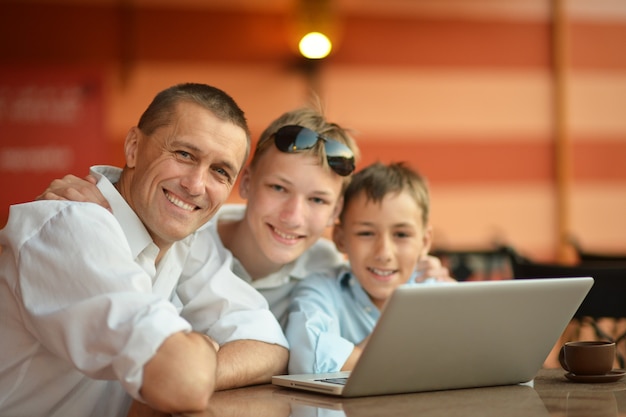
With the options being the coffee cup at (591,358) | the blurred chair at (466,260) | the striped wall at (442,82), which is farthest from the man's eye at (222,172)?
the striped wall at (442,82)

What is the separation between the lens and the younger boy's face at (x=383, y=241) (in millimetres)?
2293

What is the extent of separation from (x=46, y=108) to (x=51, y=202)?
13.4 feet

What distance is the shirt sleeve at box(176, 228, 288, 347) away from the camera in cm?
183

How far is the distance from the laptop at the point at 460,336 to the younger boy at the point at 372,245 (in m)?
0.62

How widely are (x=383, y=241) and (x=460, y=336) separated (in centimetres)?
87

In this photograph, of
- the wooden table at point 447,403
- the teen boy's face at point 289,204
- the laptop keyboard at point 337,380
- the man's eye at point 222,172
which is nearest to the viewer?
the wooden table at point 447,403

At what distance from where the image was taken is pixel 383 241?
2.30 m

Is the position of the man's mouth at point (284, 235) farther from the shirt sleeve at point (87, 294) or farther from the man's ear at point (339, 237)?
the shirt sleeve at point (87, 294)

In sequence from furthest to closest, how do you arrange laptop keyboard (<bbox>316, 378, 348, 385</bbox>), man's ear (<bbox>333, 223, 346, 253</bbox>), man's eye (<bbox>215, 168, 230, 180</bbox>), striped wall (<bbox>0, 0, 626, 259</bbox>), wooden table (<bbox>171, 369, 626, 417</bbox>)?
striped wall (<bbox>0, 0, 626, 259</bbox>), man's ear (<bbox>333, 223, 346, 253</bbox>), man's eye (<bbox>215, 168, 230, 180</bbox>), laptop keyboard (<bbox>316, 378, 348, 385</bbox>), wooden table (<bbox>171, 369, 626, 417</bbox>)

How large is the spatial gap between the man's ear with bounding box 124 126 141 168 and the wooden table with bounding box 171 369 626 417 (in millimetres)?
568

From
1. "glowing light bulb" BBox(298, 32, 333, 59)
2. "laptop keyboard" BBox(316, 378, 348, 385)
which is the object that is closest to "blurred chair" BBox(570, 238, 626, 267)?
"laptop keyboard" BBox(316, 378, 348, 385)

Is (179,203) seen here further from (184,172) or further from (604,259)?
(604,259)

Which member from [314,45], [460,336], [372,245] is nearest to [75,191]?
[460,336]

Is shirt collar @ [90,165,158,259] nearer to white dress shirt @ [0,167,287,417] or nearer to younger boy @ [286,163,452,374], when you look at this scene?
white dress shirt @ [0,167,287,417]
